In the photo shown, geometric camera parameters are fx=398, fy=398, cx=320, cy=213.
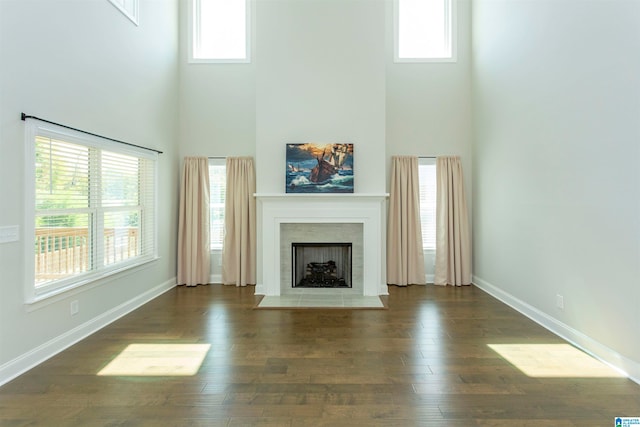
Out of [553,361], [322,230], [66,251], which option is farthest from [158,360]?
[553,361]

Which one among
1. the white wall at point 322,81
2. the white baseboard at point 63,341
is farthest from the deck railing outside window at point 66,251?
the white wall at point 322,81

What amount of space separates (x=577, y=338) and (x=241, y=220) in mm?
4788

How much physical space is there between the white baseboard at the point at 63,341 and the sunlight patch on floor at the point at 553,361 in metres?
4.05

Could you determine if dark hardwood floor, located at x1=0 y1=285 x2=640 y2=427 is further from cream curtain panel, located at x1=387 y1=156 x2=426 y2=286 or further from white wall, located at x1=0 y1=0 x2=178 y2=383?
cream curtain panel, located at x1=387 y1=156 x2=426 y2=286

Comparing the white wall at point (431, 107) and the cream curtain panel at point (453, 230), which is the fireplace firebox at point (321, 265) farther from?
the cream curtain panel at point (453, 230)

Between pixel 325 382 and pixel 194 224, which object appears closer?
pixel 325 382

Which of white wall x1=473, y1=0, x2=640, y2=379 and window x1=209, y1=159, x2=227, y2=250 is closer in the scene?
white wall x1=473, y1=0, x2=640, y2=379

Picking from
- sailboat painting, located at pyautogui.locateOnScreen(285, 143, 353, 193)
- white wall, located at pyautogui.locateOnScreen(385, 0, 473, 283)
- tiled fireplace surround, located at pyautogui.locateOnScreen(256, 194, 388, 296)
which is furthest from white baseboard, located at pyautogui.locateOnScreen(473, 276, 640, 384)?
sailboat painting, located at pyautogui.locateOnScreen(285, 143, 353, 193)

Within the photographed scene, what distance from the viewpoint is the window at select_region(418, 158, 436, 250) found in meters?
6.75

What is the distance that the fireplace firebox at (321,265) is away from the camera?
6035 millimetres

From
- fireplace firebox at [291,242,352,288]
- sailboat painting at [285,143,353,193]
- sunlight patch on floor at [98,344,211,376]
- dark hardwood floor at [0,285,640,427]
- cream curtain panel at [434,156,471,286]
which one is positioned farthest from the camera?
cream curtain panel at [434,156,471,286]

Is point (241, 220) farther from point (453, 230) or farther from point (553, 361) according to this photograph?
point (553, 361)

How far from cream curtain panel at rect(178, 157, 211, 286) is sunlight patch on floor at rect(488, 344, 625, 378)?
4608 mm

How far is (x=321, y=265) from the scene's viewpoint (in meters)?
6.19
